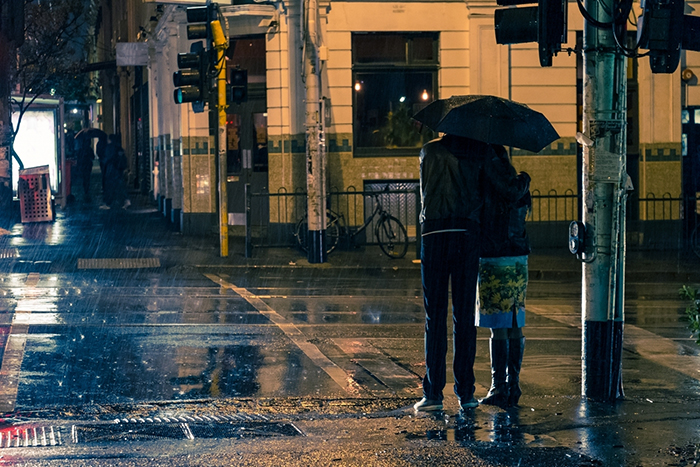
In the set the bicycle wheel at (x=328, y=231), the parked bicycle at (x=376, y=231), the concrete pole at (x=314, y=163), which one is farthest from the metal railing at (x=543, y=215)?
the concrete pole at (x=314, y=163)

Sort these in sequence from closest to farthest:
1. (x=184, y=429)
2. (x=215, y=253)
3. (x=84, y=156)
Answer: (x=184, y=429) → (x=215, y=253) → (x=84, y=156)

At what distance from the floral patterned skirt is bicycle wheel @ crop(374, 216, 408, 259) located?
10.9 metres

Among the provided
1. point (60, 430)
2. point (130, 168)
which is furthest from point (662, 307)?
point (130, 168)

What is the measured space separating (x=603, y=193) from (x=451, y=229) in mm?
1178

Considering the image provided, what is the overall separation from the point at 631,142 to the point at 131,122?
2656cm

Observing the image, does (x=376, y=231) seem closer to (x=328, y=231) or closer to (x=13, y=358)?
(x=328, y=231)

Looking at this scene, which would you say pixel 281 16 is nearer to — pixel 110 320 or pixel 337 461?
pixel 110 320

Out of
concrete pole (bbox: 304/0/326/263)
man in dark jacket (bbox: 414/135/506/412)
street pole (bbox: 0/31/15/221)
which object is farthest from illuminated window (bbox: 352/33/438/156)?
man in dark jacket (bbox: 414/135/506/412)

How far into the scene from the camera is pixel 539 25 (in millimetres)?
7273

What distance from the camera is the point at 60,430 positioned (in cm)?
658

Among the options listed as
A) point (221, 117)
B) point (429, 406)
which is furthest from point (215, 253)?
point (429, 406)

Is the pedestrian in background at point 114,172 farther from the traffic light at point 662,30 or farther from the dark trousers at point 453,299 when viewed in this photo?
the traffic light at point 662,30

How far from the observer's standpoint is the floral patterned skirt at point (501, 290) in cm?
705

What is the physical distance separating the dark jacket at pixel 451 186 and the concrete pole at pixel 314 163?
10.9 m
